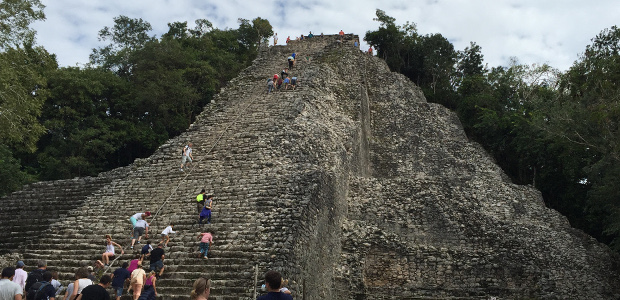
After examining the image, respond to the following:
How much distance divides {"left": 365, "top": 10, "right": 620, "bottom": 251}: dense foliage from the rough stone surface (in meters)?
2.02

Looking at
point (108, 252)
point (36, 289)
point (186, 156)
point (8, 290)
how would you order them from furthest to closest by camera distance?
point (186, 156) → point (108, 252) → point (36, 289) → point (8, 290)

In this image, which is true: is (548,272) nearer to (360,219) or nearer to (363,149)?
(360,219)

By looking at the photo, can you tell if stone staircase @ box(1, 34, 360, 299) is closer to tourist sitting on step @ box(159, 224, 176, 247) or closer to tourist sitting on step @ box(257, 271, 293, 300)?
tourist sitting on step @ box(159, 224, 176, 247)

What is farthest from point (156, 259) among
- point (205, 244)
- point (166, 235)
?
point (166, 235)

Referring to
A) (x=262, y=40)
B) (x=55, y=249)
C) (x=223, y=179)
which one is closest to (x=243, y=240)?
(x=223, y=179)

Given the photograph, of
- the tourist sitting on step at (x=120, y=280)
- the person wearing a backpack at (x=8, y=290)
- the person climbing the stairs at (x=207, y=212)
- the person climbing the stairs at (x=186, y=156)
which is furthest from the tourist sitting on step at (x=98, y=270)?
the person climbing the stairs at (x=186, y=156)

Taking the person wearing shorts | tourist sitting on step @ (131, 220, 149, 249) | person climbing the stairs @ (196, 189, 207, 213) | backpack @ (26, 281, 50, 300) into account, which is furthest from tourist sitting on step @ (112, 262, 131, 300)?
the person wearing shorts

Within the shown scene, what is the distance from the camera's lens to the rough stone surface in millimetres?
10148

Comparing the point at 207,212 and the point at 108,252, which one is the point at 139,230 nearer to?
the point at 108,252

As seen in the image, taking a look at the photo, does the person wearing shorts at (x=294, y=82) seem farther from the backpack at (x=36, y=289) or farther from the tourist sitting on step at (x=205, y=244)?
the backpack at (x=36, y=289)

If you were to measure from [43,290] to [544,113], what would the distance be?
17.4 metres

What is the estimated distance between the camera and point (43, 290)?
6836 mm

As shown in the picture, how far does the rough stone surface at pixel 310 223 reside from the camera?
10.1 m

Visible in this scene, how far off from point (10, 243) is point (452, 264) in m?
10.9
